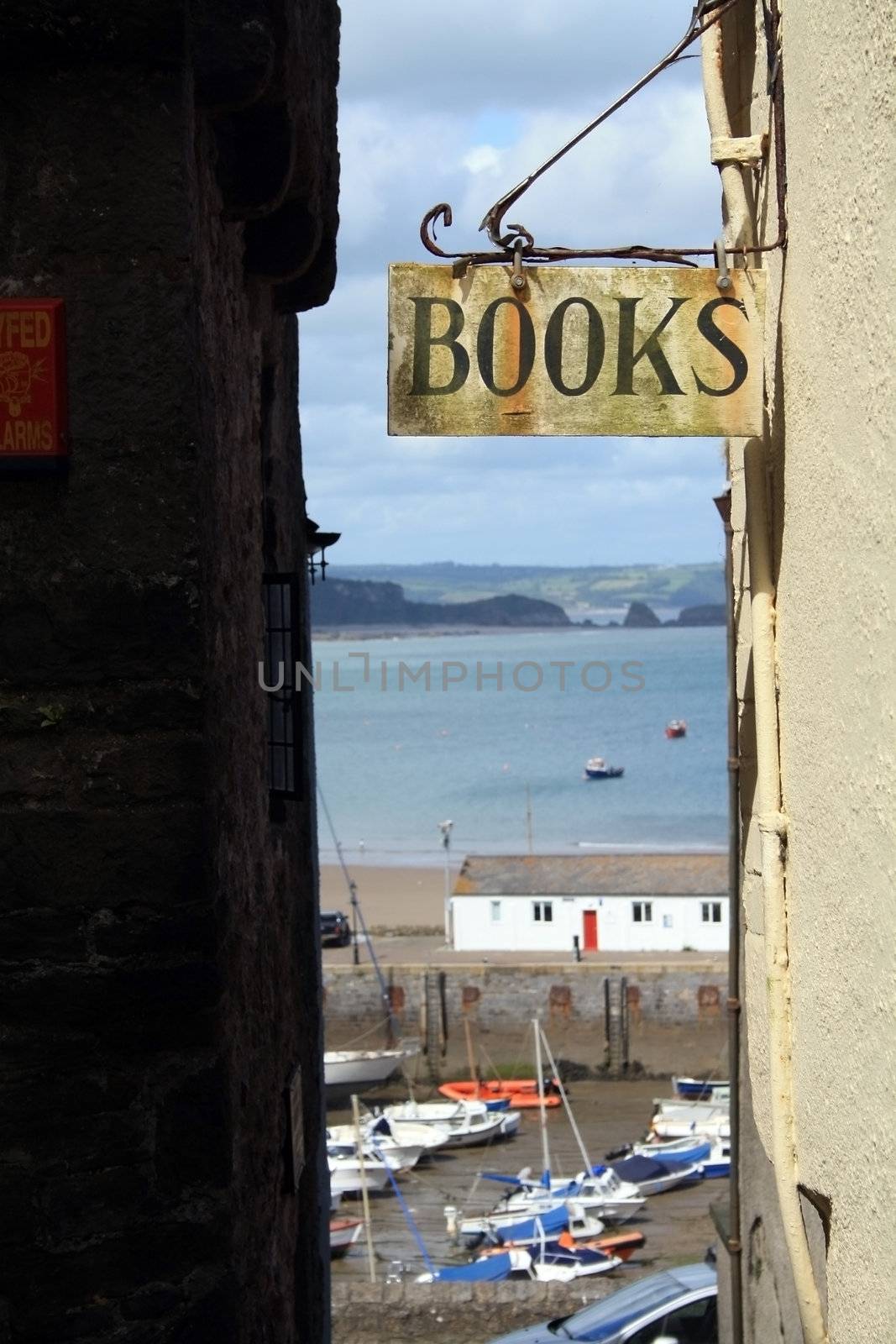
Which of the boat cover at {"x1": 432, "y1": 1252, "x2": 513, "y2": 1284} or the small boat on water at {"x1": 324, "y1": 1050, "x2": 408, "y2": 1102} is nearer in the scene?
the boat cover at {"x1": 432, "y1": 1252, "x2": 513, "y2": 1284}

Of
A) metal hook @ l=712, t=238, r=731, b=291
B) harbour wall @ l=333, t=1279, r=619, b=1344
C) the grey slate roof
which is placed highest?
metal hook @ l=712, t=238, r=731, b=291

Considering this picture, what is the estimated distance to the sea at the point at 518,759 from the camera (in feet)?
208

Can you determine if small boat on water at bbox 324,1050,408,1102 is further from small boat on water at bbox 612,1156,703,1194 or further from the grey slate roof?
the grey slate roof

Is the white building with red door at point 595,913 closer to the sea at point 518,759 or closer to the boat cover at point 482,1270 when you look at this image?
Result: the sea at point 518,759

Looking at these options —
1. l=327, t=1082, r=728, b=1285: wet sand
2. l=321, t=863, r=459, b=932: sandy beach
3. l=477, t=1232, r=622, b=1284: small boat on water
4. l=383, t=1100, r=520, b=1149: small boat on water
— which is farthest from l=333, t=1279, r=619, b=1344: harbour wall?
l=321, t=863, r=459, b=932: sandy beach

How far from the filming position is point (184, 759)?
12.1 feet

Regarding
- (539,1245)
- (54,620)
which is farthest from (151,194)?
(539,1245)

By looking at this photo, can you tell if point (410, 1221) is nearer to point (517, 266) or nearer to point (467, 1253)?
point (467, 1253)

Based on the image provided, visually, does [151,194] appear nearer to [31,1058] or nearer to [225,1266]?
[31,1058]

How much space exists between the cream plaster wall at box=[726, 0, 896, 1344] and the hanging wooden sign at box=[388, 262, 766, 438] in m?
0.33

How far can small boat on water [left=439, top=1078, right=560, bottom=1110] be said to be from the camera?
30.0m

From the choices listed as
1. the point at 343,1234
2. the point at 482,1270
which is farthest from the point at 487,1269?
the point at 343,1234

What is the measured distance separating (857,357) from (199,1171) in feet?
7.16

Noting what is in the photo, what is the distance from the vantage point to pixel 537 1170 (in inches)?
1068
